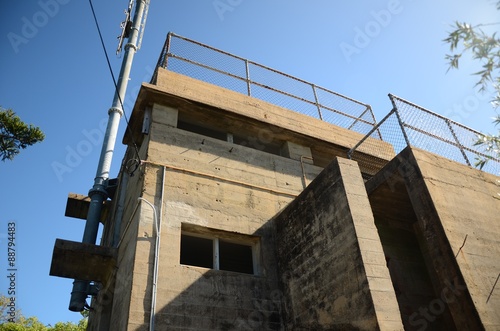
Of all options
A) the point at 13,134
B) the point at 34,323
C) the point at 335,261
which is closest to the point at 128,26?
the point at 13,134

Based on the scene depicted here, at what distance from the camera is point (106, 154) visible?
10305mm

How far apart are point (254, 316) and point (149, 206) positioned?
2963 mm

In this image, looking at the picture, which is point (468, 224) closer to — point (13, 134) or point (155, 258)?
point (155, 258)

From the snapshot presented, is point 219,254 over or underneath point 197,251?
underneath

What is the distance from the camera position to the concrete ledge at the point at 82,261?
7.14 metres

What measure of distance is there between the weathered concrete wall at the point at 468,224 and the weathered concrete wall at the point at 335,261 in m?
1.15

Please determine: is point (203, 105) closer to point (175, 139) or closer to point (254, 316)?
point (175, 139)

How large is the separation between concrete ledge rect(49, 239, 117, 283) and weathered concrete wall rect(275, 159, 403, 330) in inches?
154

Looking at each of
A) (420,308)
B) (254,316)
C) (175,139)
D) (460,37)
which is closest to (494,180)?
(420,308)

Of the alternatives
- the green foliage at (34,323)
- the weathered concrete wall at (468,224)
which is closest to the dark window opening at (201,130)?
the weathered concrete wall at (468,224)

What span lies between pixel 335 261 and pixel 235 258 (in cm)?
482

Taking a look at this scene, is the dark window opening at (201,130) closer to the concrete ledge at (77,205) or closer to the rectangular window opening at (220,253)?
the rectangular window opening at (220,253)

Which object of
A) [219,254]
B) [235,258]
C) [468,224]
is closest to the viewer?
[468,224]

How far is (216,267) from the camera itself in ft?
22.3
